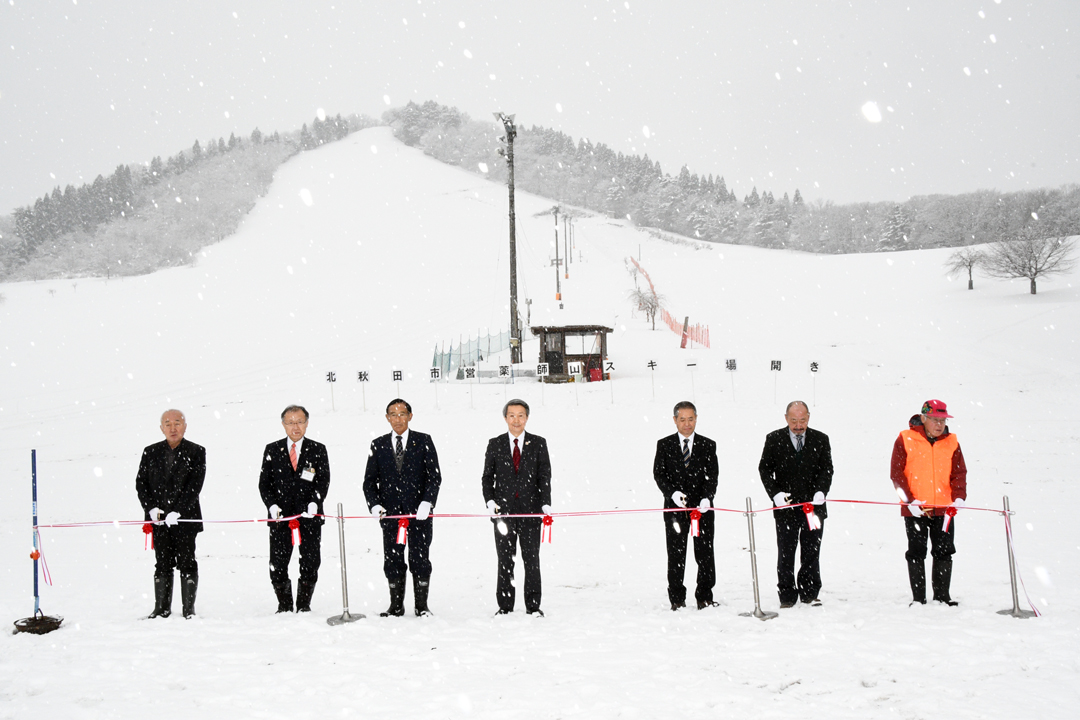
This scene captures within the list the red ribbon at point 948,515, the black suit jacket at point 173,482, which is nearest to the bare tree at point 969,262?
the red ribbon at point 948,515

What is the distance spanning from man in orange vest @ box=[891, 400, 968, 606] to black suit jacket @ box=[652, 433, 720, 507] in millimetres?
1681

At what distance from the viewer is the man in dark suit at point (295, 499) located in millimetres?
A: 6473

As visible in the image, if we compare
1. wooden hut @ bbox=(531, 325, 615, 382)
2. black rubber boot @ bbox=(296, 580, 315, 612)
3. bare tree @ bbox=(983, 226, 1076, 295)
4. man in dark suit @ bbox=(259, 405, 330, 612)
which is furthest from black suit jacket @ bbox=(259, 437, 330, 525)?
bare tree @ bbox=(983, 226, 1076, 295)

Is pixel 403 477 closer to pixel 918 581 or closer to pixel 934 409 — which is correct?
pixel 918 581

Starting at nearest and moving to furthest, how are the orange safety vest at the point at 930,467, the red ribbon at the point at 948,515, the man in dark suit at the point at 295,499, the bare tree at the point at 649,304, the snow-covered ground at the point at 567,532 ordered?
the snow-covered ground at the point at 567,532 → the red ribbon at the point at 948,515 → the orange safety vest at the point at 930,467 → the man in dark suit at the point at 295,499 → the bare tree at the point at 649,304

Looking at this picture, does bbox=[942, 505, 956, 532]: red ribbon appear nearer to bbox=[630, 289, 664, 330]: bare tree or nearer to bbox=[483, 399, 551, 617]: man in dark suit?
bbox=[483, 399, 551, 617]: man in dark suit

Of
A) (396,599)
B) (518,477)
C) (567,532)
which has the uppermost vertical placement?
(518,477)

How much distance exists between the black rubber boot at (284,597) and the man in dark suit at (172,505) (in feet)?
2.69

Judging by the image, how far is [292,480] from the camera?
664 centimetres

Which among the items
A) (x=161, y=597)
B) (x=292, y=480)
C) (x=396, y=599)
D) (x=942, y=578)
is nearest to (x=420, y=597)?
(x=396, y=599)

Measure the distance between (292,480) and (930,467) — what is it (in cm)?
604

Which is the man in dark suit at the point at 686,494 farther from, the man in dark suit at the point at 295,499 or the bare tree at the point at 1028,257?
the bare tree at the point at 1028,257


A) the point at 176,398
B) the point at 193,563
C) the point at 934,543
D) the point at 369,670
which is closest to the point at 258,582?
the point at 193,563

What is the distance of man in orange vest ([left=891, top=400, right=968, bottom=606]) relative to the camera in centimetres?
619
